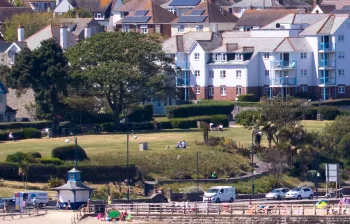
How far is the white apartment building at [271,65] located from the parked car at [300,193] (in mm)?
50814

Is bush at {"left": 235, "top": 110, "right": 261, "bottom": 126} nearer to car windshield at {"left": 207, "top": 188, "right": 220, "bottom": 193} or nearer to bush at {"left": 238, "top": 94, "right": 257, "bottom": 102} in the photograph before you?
bush at {"left": 238, "top": 94, "right": 257, "bottom": 102}

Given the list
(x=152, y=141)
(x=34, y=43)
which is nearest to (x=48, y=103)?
(x=152, y=141)

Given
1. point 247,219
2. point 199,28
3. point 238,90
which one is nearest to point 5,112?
point 238,90

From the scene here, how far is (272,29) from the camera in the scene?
147375mm

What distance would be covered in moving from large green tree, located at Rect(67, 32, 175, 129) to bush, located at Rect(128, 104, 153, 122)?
185 cm

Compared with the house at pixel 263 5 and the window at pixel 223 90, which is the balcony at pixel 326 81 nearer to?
the window at pixel 223 90

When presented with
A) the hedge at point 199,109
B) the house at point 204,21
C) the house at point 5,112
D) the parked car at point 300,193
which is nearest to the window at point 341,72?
the hedge at point 199,109

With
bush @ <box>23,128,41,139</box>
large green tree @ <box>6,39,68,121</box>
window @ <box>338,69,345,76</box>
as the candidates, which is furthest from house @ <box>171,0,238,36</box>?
bush @ <box>23,128,41,139</box>

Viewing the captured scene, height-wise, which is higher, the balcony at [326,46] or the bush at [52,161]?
the balcony at [326,46]

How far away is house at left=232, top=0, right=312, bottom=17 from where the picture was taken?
18025 cm

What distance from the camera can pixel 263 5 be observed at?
180500 mm

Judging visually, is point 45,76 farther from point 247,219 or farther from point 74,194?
point 247,219

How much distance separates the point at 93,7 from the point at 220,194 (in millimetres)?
110019

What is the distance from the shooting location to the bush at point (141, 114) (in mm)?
120381
